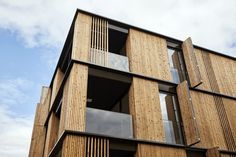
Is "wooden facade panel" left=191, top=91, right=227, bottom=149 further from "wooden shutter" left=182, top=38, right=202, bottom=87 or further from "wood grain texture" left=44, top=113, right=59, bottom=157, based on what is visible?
"wood grain texture" left=44, top=113, right=59, bottom=157

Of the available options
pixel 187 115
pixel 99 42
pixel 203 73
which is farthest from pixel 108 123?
pixel 203 73

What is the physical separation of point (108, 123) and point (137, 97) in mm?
2016

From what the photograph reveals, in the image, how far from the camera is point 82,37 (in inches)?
511

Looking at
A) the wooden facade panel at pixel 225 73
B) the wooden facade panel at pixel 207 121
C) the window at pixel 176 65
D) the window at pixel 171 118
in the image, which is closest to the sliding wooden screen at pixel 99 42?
the window at pixel 171 118

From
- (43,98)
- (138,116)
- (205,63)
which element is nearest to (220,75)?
(205,63)

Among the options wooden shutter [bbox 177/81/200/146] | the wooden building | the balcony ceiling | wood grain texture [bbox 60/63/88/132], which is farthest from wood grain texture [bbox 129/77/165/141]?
wood grain texture [bbox 60/63/88/132]

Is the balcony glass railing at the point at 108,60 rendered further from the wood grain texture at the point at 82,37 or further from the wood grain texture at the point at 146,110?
the wood grain texture at the point at 146,110

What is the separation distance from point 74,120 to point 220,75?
1058cm

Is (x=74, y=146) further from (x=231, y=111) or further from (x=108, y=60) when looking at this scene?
(x=231, y=111)

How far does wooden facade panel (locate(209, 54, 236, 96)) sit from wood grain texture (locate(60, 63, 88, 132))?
896 centimetres

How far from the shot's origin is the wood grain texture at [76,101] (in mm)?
10055

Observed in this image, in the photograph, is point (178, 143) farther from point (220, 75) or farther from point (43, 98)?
point (43, 98)

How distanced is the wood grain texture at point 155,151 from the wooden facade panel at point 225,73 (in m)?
6.23

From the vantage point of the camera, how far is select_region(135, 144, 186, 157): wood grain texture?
10.5 m
